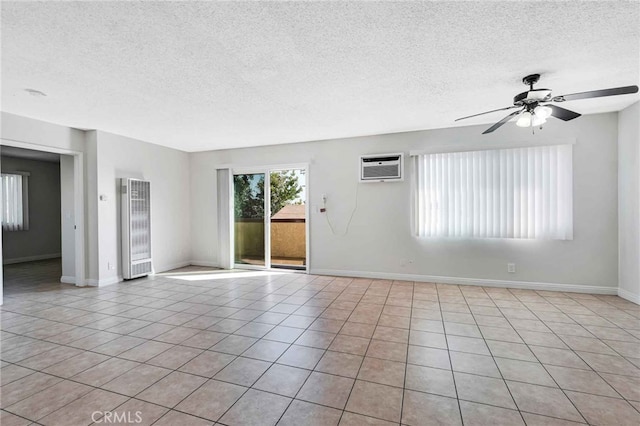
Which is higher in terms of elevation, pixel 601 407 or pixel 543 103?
pixel 543 103

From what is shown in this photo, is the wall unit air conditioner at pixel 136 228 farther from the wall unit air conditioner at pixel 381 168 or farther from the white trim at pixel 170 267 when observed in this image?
the wall unit air conditioner at pixel 381 168

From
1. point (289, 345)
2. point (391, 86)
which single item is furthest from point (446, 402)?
point (391, 86)

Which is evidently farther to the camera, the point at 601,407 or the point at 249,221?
the point at 249,221

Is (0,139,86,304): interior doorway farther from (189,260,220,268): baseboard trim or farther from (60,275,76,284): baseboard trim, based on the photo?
(189,260,220,268): baseboard trim

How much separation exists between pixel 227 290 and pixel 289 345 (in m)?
2.14

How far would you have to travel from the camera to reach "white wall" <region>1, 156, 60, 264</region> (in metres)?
6.92

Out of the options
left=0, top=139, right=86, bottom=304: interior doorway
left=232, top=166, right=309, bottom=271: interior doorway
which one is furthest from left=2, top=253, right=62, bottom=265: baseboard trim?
left=232, top=166, right=309, bottom=271: interior doorway

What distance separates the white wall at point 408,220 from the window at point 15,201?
4334mm

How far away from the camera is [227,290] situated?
4496mm

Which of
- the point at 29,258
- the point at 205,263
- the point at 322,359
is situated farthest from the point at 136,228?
the point at 29,258

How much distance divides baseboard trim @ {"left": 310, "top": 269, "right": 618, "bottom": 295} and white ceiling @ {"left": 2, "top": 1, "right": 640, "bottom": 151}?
95.8 inches

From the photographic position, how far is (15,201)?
6.96m

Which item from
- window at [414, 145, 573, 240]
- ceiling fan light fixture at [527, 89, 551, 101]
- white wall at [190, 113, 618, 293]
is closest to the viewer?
ceiling fan light fixture at [527, 89, 551, 101]

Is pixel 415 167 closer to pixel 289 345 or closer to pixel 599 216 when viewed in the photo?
pixel 599 216
